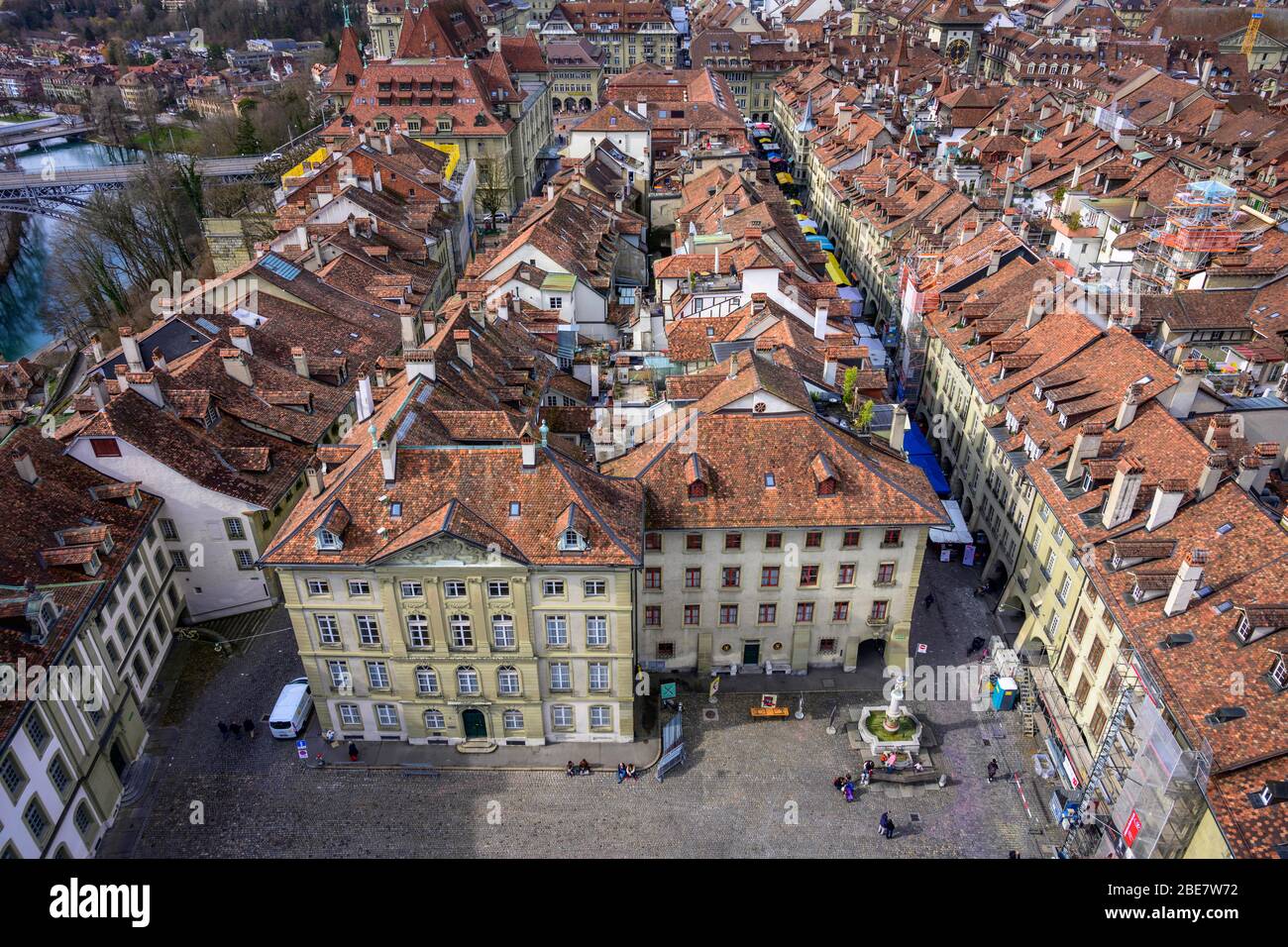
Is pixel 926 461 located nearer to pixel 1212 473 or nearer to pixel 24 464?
pixel 1212 473

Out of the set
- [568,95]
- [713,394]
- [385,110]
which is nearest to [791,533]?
[713,394]

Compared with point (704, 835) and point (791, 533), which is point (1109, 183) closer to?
point (791, 533)

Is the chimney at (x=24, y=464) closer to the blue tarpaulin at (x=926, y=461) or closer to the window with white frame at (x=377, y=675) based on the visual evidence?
the window with white frame at (x=377, y=675)

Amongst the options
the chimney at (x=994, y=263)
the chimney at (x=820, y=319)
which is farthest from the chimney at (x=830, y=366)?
the chimney at (x=994, y=263)

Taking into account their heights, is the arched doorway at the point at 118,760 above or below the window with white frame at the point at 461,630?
below

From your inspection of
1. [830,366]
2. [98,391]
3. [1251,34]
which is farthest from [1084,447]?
[1251,34]

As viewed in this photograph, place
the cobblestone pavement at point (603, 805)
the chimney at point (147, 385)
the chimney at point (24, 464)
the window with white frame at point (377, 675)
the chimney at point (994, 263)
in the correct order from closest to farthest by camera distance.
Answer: the cobblestone pavement at point (603, 805) → the window with white frame at point (377, 675) → the chimney at point (24, 464) → the chimney at point (147, 385) → the chimney at point (994, 263)
